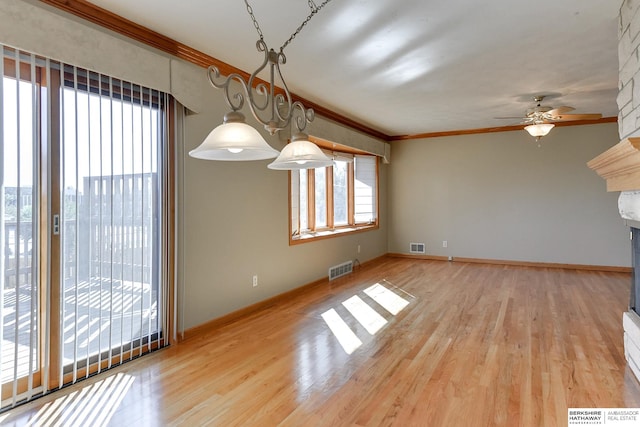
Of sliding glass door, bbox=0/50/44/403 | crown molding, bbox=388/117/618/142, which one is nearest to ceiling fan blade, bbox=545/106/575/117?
crown molding, bbox=388/117/618/142

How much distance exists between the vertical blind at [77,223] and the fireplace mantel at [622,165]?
9.97 feet

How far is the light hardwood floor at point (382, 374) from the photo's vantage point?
Answer: 2.00 m

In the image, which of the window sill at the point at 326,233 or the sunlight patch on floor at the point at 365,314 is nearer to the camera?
the sunlight patch on floor at the point at 365,314

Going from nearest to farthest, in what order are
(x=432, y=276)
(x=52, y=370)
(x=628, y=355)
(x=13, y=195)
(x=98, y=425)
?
(x=98, y=425), (x=13, y=195), (x=52, y=370), (x=628, y=355), (x=432, y=276)

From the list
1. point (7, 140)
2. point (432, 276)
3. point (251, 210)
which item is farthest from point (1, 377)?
point (432, 276)

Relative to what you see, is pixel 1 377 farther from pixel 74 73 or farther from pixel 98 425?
pixel 74 73

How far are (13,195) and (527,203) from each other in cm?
689

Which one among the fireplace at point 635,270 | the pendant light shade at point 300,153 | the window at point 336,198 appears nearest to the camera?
Result: the pendant light shade at point 300,153

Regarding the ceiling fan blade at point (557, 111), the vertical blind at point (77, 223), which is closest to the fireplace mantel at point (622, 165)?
the ceiling fan blade at point (557, 111)

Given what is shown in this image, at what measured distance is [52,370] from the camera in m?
2.24

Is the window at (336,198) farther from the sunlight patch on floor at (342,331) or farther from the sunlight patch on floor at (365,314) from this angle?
the sunlight patch on floor at (342,331)

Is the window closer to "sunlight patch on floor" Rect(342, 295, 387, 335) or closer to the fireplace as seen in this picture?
"sunlight patch on floor" Rect(342, 295, 387, 335)

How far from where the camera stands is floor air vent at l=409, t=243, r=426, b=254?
7.16 metres

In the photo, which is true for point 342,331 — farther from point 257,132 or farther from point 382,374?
point 257,132
